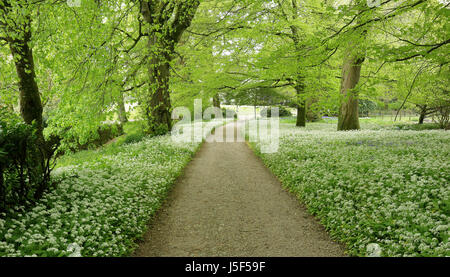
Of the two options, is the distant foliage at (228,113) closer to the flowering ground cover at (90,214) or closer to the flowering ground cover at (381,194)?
the flowering ground cover at (381,194)

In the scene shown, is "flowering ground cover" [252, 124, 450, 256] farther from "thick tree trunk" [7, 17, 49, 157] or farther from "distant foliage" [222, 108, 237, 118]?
"distant foliage" [222, 108, 237, 118]

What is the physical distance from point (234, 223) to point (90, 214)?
3036mm

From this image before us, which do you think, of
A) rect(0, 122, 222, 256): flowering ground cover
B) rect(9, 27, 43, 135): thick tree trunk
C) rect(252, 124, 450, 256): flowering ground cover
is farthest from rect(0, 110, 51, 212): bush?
rect(252, 124, 450, 256): flowering ground cover

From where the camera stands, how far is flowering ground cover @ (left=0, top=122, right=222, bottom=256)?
11.8 feet

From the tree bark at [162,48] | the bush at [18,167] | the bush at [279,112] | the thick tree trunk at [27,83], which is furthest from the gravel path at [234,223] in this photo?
the bush at [279,112]

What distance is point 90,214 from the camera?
4.72m

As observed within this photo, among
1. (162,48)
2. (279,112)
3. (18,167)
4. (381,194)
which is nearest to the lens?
(18,167)

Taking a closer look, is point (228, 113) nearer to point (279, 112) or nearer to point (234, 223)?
point (279, 112)

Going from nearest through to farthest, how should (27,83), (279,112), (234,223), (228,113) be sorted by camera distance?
(234,223), (27,83), (279,112), (228,113)

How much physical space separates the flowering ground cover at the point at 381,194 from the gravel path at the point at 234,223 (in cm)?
45

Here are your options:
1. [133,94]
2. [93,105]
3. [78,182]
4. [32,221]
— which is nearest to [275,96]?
[133,94]

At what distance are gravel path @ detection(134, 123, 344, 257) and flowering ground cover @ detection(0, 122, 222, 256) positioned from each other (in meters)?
0.46

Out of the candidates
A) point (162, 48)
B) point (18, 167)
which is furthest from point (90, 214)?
point (162, 48)
